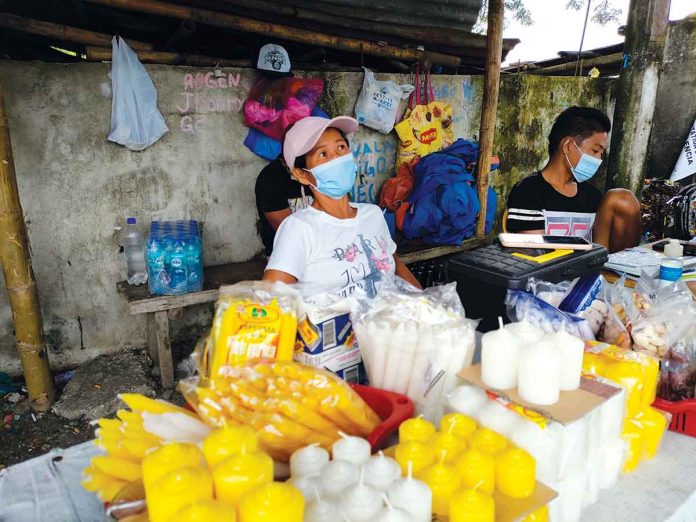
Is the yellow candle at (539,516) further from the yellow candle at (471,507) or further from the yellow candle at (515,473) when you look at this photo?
the yellow candle at (471,507)

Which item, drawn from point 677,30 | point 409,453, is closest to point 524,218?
point 409,453

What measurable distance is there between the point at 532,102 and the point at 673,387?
203 inches

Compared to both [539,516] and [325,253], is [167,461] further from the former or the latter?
[325,253]

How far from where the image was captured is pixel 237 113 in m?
4.07

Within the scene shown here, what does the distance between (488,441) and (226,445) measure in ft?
1.81

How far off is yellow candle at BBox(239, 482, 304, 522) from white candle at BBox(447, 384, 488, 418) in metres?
0.54

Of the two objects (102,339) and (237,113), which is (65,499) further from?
(237,113)

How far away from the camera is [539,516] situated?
107 centimetres

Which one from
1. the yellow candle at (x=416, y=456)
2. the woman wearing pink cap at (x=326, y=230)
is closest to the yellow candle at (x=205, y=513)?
the yellow candle at (x=416, y=456)

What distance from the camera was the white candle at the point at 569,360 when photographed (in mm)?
1227

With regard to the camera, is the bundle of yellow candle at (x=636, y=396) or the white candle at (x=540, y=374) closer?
the white candle at (x=540, y=374)

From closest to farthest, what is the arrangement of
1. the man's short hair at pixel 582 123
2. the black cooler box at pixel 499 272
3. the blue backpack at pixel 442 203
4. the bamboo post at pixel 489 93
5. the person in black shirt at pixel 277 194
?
the black cooler box at pixel 499 272, the man's short hair at pixel 582 123, the person in black shirt at pixel 277 194, the bamboo post at pixel 489 93, the blue backpack at pixel 442 203

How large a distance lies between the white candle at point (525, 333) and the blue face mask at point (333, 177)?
1.23m

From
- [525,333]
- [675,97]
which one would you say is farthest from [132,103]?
[675,97]
